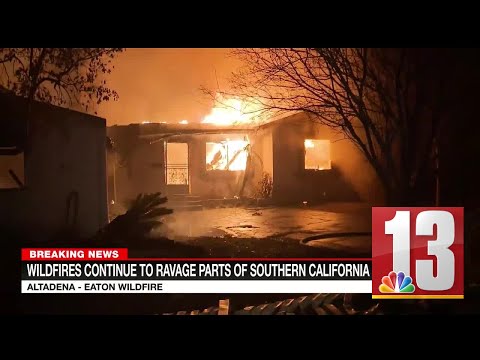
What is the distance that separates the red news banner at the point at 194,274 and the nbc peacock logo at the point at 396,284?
6.0 inches

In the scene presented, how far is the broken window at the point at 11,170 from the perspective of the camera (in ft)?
14.3

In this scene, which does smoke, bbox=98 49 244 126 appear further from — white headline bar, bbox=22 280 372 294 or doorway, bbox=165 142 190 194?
white headline bar, bbox=22 280 372 294

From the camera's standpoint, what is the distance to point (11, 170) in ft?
14.4

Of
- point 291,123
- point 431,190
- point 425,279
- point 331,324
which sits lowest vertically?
point 331,324

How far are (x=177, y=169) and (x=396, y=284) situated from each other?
2457 millimetres

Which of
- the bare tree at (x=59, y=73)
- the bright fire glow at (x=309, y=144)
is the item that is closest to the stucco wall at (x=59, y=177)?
the bare tree at (x=59, y=73)

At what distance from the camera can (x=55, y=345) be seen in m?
4.48

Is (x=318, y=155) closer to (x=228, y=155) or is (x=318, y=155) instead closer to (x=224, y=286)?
(x=228, y=155)

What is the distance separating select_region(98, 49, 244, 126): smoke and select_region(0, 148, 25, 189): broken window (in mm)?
950

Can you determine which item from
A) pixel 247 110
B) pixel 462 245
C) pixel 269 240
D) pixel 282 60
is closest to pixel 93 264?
pixel 269 240

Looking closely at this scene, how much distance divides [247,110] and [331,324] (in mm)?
2356

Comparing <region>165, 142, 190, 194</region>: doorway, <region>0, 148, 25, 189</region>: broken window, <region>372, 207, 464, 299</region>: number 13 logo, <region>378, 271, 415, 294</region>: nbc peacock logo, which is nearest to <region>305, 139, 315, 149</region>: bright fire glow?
<region>372, 207, 464, 299</region>: number 13 logo

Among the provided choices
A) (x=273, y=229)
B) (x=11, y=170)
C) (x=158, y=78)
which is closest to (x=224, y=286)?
(x=273, y=229)

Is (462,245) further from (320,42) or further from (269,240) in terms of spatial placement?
(320,42)
